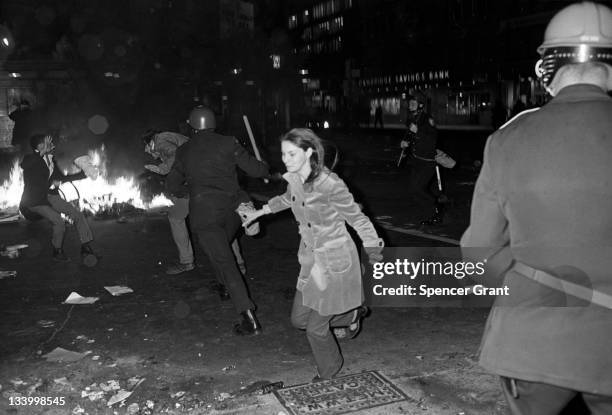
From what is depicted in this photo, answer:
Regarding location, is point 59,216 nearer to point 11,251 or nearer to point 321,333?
point 11,251

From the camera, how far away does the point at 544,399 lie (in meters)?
2.17

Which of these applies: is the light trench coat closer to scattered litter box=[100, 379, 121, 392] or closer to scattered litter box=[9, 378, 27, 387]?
scattered litter box=[100, 379, 121, 392]

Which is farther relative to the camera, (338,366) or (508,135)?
(338,366)

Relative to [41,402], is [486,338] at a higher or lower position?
higher

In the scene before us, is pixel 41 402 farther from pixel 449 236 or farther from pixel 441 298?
pixel 449 236

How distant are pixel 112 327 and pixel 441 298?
3.27 m

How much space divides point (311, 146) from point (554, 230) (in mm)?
2418

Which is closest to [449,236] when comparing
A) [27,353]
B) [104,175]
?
[27,353]

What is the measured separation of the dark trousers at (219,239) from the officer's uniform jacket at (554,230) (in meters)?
3.64

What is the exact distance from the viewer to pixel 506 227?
7.23 feet

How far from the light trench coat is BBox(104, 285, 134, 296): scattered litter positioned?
339cm

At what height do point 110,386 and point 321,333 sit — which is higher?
point 321,333

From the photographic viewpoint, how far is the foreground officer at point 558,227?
2012 millimetres

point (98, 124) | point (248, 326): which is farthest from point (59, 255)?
point (98, 124)
